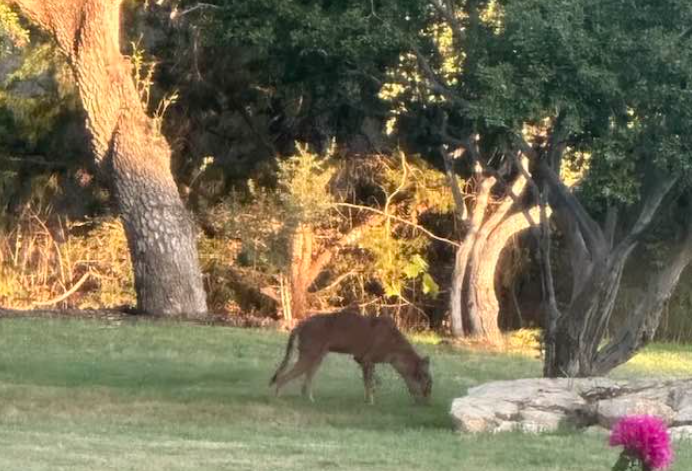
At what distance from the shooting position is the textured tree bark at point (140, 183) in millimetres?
26859

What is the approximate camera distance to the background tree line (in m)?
14.4

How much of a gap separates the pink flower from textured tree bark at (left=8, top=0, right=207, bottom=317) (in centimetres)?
1936

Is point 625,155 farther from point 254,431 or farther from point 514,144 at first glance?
point 254,431

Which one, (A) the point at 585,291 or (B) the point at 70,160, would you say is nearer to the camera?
(A) the point at 585,291

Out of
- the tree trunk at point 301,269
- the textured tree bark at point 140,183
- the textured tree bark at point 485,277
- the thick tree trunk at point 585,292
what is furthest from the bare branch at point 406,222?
the thick tree trunk at point 585,292

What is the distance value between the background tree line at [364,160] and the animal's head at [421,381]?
1.56 metres

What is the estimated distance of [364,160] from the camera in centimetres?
3075

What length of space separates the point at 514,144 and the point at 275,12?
10.5 feet

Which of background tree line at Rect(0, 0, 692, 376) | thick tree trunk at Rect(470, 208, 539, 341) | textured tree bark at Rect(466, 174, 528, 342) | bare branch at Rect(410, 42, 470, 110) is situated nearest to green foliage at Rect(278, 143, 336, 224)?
background tree line at Rect(0, 0, 692, 376)

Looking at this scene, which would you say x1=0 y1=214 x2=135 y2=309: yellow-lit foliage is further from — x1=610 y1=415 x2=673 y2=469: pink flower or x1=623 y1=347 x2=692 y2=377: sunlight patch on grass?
x1=610 y1=415 x2=673 y2=469: pink flower

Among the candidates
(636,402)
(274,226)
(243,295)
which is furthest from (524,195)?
(636,402)

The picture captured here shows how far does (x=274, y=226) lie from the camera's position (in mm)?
29172

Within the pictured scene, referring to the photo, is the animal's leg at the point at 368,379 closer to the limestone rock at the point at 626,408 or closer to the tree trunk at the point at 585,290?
the tree trunk at the point at 585,290

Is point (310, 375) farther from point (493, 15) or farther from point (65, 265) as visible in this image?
point (65, 265)
